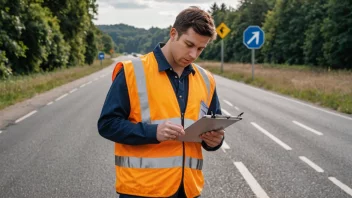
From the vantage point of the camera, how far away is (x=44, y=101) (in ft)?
49.8

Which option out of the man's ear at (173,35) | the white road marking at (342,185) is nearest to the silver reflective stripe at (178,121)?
the man's ear at (173,35)

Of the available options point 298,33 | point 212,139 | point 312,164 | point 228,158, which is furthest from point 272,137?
point 298,33

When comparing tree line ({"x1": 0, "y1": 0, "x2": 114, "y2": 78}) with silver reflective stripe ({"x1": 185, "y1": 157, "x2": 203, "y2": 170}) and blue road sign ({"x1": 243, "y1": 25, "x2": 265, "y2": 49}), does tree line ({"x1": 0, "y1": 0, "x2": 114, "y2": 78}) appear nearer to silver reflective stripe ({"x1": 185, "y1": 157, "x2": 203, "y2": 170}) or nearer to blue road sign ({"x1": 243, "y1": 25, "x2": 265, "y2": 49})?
blue road sign ({"x1": 243, "y1": 25, "x2": 265, "y2": 49})

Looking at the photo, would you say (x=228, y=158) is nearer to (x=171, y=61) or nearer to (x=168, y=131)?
(x=171, y=61)

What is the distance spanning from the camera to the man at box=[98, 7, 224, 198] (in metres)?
2.23

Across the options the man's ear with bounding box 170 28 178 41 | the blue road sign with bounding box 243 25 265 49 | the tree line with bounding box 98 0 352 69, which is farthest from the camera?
the tree line with bounding box 98 0 352 69

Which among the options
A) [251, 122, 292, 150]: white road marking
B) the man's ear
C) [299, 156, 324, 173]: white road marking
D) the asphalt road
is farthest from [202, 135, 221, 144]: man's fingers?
[251, 122, 292, 150]: white road marking

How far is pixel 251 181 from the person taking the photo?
5.70m

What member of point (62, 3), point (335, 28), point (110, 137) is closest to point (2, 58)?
point (110, 137)

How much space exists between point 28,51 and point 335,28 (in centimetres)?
3032

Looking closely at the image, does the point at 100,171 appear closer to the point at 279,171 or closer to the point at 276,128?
the point at 279,171

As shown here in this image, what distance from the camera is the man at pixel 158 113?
2230 millimetres

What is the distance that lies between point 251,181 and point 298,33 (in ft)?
208

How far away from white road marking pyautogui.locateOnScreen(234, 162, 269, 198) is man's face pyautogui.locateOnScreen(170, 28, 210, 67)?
3.26m
